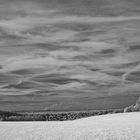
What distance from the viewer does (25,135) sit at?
328 inches

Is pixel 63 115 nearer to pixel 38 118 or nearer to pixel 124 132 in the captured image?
pixel 38 118

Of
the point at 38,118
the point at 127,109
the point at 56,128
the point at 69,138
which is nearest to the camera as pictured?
the point at 69,138

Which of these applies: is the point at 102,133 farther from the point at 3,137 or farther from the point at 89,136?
the point at 3,137

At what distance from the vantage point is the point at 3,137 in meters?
8.37

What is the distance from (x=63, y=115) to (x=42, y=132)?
23.5 meters

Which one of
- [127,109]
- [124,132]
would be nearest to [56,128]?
[124,132]

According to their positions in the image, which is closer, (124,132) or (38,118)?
(124,132)

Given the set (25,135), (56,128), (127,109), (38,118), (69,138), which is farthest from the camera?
(38,118)

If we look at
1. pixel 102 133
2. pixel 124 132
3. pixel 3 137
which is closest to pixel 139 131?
pixel 124 132

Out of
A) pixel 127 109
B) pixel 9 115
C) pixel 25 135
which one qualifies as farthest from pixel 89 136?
pixel 9 115

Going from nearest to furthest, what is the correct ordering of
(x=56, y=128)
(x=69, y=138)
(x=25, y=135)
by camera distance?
1. (x=69, y=138)
2. (x=25, y=135)
3. (x=56, y=128)

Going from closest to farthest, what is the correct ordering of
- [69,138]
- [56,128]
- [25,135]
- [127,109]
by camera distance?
[69,138] < [25,135] < [56,128] < [127,109]

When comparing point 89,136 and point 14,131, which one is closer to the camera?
point 89,136

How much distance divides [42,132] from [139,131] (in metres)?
2.47
